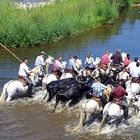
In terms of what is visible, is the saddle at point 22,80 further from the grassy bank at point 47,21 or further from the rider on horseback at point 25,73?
the grassy bank at point 47,21

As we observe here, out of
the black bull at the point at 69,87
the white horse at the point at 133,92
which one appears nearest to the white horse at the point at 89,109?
the white horse at the point at 133,92

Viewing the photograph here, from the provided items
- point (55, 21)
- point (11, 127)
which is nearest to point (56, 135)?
point (11, 127)

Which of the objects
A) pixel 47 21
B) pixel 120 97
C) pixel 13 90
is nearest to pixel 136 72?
pixel 120 97

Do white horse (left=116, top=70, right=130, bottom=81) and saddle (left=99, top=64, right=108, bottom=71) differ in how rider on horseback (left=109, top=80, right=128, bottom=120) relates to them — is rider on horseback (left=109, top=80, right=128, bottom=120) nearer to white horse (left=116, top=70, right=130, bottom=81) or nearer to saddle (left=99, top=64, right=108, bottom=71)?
white horse (left=116, top=70, right=130, bottom=81)

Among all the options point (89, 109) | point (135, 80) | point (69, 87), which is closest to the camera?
point (89, 109)

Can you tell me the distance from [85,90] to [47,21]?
1426 centimetres

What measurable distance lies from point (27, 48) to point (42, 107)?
12.8 meters

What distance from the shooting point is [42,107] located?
2131 cm

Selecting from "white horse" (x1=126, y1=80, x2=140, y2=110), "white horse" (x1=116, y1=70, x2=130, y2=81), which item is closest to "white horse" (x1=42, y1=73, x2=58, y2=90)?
"white horse" (x1=116, y1=70, x2=130, y2=81)

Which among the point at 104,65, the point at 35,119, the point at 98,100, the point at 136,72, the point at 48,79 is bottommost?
the point at 35,119

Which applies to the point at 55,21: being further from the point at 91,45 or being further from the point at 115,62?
the point at 115,62

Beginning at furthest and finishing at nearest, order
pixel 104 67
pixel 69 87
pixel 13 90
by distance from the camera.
Answer: pixel 104 67, pixel 13 90, pixel 69 87

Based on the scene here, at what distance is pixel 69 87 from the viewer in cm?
2114

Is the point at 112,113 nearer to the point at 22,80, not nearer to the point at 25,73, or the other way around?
the point at 25,73
